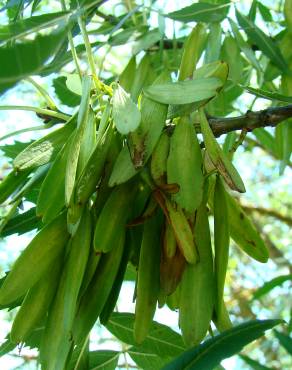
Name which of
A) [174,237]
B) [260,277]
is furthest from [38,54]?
[260,277]

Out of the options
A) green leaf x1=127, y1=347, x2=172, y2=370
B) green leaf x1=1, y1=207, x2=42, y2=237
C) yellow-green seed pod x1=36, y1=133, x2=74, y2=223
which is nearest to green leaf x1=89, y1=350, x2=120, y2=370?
green leaf x1=127, y1=347, x2=172, y2=370

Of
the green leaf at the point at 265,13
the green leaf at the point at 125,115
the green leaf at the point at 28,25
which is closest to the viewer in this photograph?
the green leaf at the point at 125,115

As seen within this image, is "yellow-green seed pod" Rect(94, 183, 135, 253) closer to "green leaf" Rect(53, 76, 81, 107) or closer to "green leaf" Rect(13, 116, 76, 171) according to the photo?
"green leaf" Rect(13, 116, 76, 171)

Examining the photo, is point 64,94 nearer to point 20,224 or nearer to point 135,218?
point 20,224

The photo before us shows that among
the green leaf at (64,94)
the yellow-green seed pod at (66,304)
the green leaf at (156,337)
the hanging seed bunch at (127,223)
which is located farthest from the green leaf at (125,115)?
the green leaf at (64,94)

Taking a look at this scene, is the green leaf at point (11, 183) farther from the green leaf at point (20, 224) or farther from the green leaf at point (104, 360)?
the green leaf at point (104, 360)

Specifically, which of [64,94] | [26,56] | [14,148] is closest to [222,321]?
[26,56]

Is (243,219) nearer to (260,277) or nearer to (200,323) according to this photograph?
(200,323)
